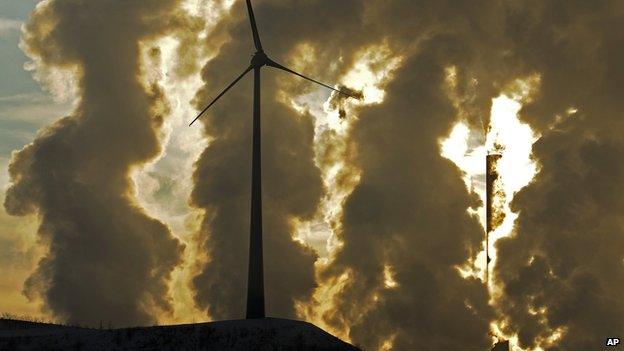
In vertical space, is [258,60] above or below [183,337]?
above

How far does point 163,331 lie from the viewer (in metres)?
121

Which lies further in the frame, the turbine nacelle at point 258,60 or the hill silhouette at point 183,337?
the turbine nacelle at point 258,60

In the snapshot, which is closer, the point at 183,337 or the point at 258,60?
the point at 183,337

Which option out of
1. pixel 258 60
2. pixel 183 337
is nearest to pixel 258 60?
pixel 258 60

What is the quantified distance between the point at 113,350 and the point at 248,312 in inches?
988

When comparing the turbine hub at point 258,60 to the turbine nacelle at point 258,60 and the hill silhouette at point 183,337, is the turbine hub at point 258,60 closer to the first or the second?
the turbine nacelle at point 258,60

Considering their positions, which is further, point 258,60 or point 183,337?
point 258,60

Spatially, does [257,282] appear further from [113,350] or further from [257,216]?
[113,350]

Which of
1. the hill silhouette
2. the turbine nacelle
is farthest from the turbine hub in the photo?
the hill silhouette

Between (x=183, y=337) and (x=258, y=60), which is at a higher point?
(x=258, y=60)

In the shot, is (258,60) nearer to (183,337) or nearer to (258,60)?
(258,60)

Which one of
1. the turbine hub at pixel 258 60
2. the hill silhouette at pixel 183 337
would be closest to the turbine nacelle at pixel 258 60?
the turbine hub at pixel 258 60

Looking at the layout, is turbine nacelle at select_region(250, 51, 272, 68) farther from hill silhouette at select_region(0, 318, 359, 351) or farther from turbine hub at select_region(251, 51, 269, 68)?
hill silhouette at select_region(0, 318, 359, 351)

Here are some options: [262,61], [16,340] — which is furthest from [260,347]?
[262,61]
